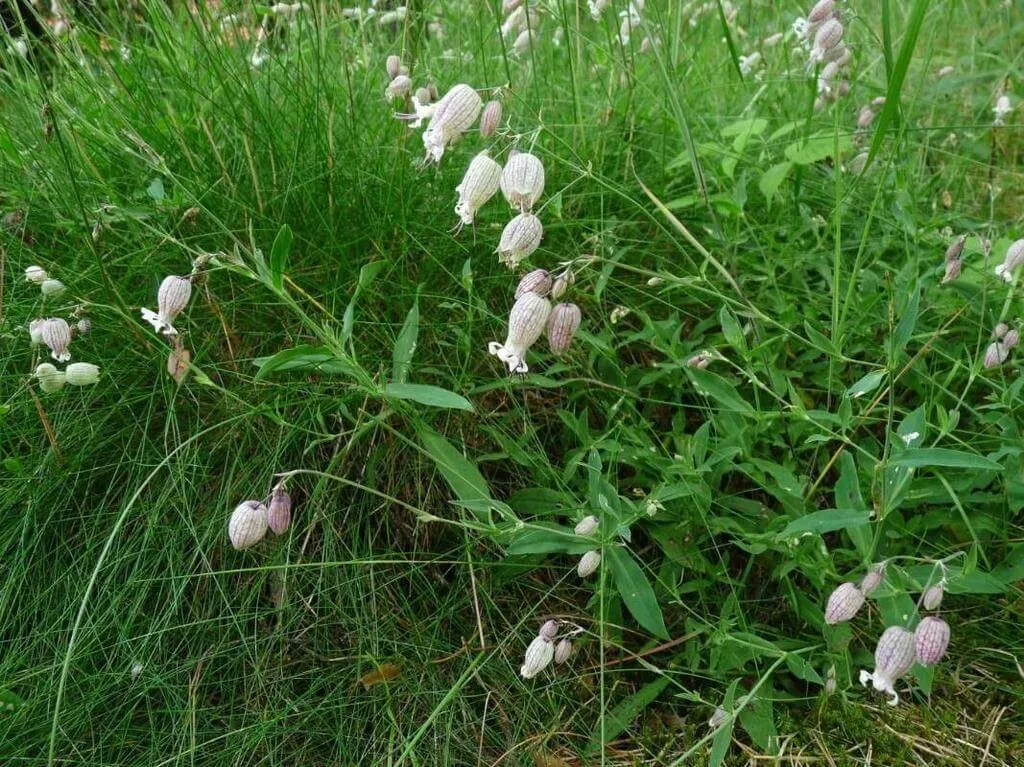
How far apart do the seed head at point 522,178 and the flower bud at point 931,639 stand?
928mm

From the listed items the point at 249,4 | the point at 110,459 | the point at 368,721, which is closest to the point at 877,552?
the point at 368,721

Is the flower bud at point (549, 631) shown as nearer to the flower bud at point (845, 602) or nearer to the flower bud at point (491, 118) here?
the flower bud at point (845, 602)

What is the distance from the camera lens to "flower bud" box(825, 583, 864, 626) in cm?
154

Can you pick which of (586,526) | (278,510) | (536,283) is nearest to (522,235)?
(536,283)

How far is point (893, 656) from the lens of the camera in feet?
4.83

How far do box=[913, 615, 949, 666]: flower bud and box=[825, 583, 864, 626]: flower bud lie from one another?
107 millimetres

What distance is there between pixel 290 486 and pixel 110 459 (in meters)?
0.41

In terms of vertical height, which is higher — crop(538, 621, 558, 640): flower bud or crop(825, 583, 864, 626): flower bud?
crop(825, 583, 864, 626): flower bud

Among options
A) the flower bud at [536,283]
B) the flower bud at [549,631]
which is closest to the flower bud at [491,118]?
the flower bud at [536,283]

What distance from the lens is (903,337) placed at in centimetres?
165

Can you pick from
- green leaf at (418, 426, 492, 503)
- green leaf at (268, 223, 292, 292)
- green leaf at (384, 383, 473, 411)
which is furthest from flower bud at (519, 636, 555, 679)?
green leaf at (268, 223, 292, 292)

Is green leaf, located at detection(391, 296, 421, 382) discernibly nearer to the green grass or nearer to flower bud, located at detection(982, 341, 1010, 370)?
the green grass

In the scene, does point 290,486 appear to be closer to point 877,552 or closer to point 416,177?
point 416,177

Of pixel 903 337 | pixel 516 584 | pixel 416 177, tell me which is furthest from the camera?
pixel 416 177
